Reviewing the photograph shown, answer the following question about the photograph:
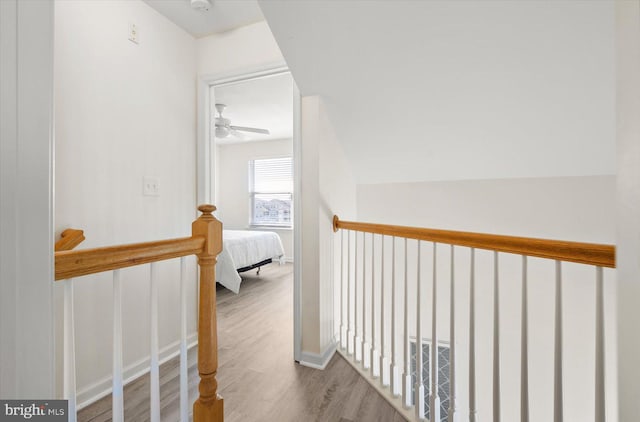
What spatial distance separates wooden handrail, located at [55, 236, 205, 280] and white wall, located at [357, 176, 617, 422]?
2237 millimetres

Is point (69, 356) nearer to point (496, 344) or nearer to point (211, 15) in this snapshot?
point (496, 344)

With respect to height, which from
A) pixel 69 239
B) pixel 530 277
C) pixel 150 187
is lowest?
pixel 530 277

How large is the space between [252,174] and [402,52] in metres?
4.83

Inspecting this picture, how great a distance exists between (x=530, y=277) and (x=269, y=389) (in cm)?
240

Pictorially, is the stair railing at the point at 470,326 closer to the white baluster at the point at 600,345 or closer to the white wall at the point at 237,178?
the white baluster at the point at 600,345

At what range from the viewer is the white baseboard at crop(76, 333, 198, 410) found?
159 cm

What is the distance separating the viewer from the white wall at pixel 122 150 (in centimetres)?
155

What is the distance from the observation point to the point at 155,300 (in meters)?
0.95

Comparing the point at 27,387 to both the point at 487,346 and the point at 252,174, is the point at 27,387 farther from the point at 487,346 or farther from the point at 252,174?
the point at 252,174

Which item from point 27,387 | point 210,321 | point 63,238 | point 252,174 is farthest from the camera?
point 252,174

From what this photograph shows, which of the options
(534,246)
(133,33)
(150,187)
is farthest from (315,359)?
(133,33)

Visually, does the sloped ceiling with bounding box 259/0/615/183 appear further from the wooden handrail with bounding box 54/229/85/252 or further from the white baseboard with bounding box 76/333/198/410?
the white baseboard with bounding box 76/333/198/410

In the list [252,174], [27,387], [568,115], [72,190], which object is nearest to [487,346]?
[568,115]

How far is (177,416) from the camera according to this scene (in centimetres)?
148
